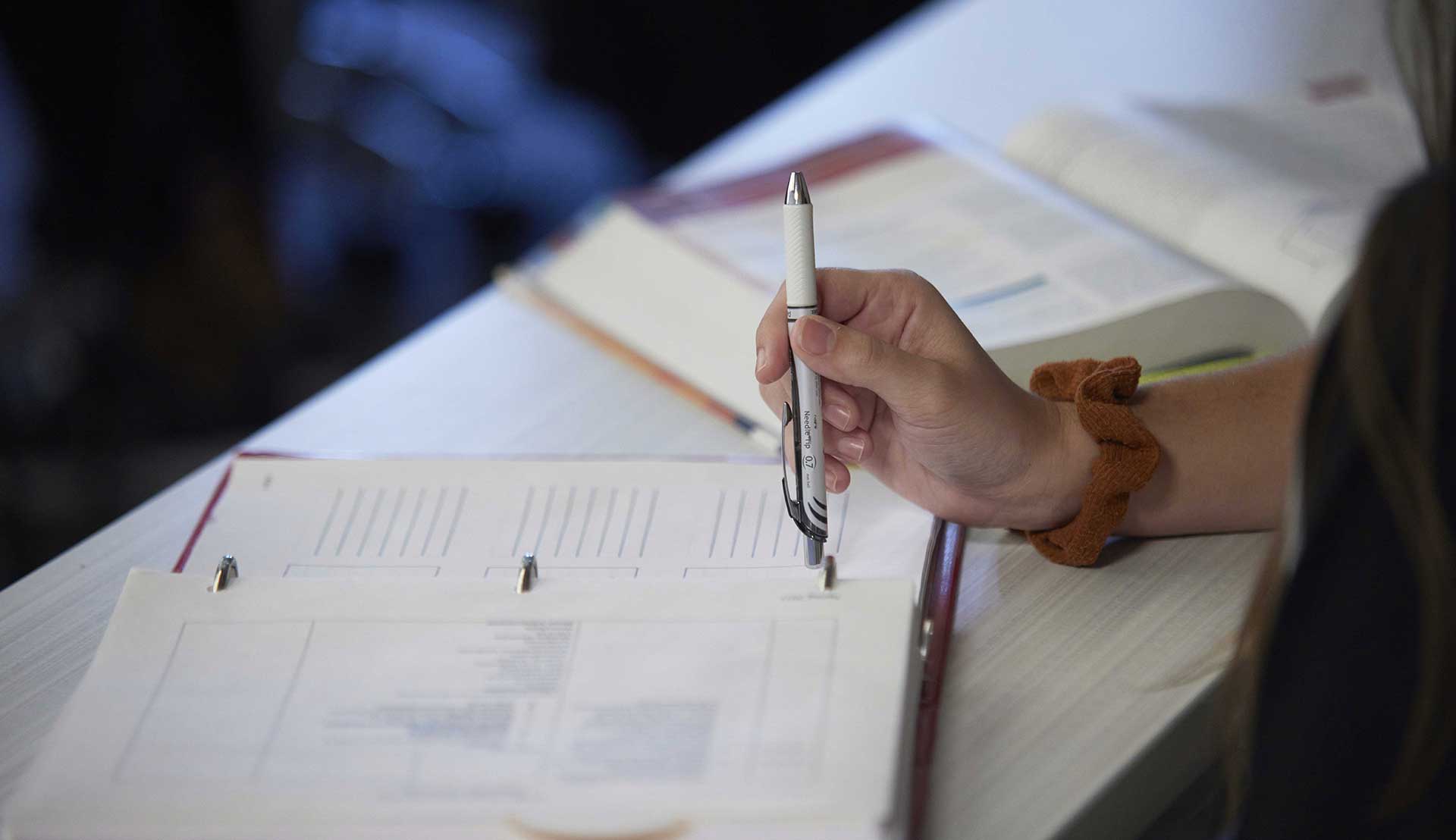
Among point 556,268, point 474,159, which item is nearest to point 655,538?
point 556,268

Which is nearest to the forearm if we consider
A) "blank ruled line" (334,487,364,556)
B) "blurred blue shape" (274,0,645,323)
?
"blank ruled line" (334,487,364,556)

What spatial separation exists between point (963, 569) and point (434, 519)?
11.9 inches

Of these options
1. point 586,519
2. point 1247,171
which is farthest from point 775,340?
point 1247,171

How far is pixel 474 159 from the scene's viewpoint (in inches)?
93.6

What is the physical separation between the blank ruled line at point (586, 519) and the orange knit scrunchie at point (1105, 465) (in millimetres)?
250

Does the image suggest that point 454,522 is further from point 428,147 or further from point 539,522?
point 428,147

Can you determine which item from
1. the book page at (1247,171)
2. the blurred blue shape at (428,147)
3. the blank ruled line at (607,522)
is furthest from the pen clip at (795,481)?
the blurred blue shape at (428,147)

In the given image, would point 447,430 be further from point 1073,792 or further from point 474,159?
point 474,159

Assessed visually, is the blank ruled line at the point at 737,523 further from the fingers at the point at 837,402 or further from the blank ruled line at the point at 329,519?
the blank ruled line at the point at 329,519

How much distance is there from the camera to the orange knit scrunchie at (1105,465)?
2.40 ft

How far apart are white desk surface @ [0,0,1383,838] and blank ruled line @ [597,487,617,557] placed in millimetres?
92

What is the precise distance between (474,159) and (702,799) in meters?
1.98

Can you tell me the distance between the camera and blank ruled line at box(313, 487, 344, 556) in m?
0.76

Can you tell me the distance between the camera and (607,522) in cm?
76
